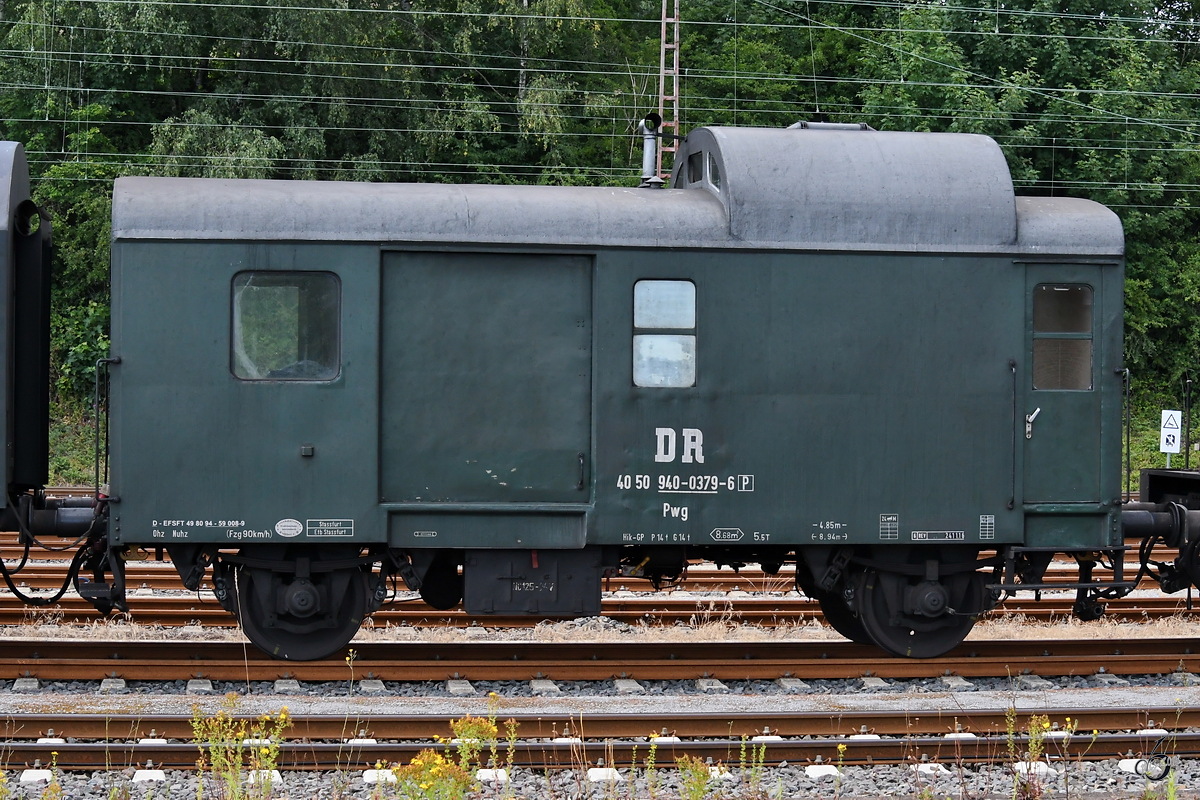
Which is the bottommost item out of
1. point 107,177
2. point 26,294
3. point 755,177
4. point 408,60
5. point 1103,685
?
point 1103,685

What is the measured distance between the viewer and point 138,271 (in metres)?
7.97

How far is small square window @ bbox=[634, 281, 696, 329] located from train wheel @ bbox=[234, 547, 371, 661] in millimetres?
2535

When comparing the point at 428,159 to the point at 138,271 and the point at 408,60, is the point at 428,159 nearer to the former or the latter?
the point at 408,60

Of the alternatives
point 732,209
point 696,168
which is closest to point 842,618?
point 732,209

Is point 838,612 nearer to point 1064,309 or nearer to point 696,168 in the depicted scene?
point 1064,309

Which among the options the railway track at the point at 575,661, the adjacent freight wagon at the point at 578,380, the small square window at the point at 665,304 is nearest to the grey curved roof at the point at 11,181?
the adjacent freight wagon at the point at 578,380

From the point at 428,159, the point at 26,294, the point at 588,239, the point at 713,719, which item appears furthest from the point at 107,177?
the point at 713,719

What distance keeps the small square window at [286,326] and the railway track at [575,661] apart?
2.20m

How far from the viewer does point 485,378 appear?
8.19m

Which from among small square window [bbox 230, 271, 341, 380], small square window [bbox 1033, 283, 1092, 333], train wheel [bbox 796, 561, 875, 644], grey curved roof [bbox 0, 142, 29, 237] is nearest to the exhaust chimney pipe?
small square window [bbox 230, 271, 341, 380]

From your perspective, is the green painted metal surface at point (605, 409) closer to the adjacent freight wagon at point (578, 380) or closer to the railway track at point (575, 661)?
the adjacent freight wagon at point (578, 380)

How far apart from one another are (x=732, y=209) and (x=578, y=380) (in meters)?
1.55

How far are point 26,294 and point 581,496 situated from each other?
4024 mm

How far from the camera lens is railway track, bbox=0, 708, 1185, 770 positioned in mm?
6840
